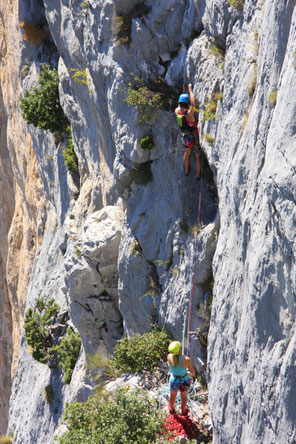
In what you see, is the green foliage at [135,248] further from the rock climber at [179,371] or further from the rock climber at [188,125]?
the rock climber at [179,371]

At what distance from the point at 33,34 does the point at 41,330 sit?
39.9ft

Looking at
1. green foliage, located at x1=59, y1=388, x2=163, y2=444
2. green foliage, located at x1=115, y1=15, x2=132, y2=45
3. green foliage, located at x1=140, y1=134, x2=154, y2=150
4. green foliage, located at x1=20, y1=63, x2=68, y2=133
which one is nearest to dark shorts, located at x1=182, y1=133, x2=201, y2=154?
green foliage, located at x1=140, y1=134, x2=154, y2=150

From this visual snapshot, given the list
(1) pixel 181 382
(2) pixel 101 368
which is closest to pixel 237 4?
(1) pixel 181 382

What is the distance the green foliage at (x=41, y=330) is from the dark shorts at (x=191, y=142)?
942 cm

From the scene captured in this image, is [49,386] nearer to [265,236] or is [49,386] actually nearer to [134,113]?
[134,113]

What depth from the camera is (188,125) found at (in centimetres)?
1195

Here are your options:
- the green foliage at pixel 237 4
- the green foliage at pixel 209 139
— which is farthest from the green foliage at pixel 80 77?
the green foliage at pixel 237 4

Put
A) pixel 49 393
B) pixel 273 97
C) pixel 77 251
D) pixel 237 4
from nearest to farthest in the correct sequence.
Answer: pixel 273 97
pixel 237 4
pixel 77 251
pixel 49 393

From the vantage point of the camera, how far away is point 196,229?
12086 millimetres

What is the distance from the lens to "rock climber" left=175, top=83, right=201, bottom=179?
1173cm

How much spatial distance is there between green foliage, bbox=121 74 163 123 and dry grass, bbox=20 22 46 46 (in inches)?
400

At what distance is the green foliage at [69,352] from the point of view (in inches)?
681

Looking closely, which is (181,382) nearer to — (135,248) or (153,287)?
(153,287)

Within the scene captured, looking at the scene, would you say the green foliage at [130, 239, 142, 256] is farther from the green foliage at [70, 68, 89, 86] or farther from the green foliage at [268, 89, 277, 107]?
the green foliage at [268, 89, 277, 107]
